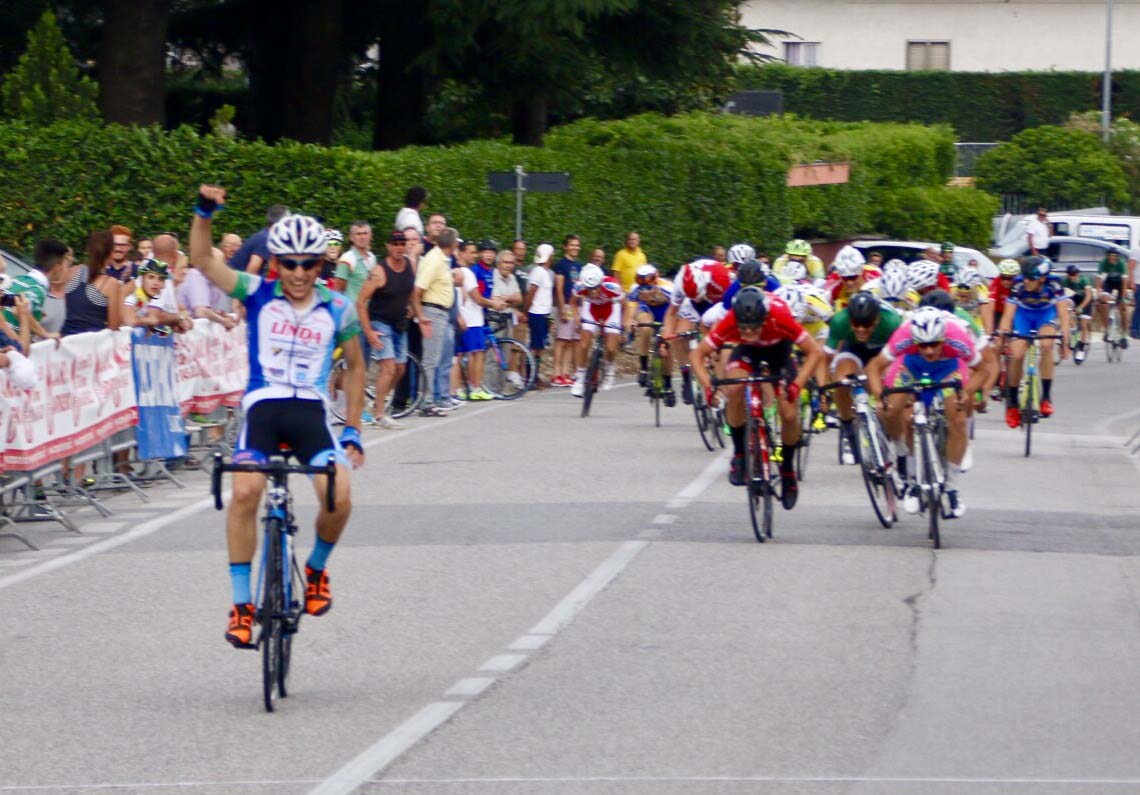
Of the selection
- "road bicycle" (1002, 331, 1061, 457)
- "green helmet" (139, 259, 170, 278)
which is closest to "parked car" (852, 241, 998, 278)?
"road bicycle" (1002, 331, 1061, 457)

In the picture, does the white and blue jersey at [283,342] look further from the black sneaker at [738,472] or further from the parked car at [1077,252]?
the parked car at [1077,252]

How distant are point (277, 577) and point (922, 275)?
756 centimetres

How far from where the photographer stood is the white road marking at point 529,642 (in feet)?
29.6

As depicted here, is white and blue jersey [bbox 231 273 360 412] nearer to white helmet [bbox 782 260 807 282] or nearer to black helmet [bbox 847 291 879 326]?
black helmet [bbox 847 291 879 326]

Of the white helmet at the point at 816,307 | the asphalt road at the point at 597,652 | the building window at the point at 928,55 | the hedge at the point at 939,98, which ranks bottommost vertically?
the asphalt road at the point at 597,652

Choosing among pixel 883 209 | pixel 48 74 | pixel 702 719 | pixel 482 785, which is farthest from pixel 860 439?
pixel 883 209

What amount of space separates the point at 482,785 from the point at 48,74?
21851 millimetres

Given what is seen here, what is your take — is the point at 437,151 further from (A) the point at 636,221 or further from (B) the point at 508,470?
(B) the point at 508,470

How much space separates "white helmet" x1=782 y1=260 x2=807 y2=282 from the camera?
20.3m

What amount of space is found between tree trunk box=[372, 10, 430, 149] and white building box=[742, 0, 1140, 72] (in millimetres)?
39488

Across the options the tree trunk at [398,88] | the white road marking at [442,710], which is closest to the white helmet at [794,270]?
the white road marking at [442,710]

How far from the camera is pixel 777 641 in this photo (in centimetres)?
917

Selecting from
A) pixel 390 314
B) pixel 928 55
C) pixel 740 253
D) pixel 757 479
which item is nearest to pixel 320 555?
pixel 757 479

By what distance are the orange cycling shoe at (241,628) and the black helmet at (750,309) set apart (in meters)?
5.02
